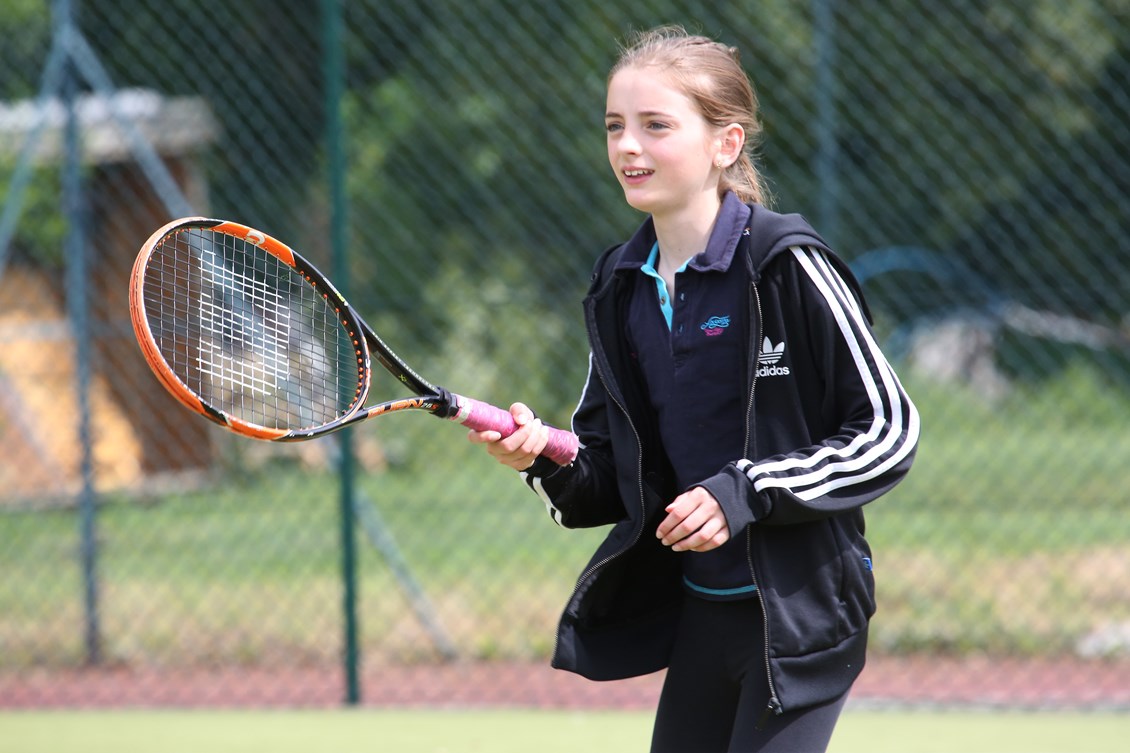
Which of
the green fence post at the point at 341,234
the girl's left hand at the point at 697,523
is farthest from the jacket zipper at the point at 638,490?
the green fence post at the point at 341,234

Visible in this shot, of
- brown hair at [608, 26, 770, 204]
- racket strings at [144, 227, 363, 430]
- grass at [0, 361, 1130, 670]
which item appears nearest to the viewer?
brown hair at [608, 26, 770, 204]

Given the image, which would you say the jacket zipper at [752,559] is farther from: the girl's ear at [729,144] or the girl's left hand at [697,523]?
the girl's ear at [729,144]

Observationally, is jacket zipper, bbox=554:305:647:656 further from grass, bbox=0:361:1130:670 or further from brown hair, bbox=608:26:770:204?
grass, bbox=0:361:1130:670

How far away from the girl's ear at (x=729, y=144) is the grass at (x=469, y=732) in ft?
6.34

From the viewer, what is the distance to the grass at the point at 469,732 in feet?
12.2

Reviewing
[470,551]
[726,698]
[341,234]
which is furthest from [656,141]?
[470,551]

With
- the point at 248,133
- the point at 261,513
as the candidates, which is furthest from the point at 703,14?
the point at 261,513

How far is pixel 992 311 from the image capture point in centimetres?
461

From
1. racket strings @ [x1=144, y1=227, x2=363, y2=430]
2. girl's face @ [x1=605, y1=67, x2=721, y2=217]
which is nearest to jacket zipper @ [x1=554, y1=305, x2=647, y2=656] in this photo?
girl's face @ [x1=605, y1=67, x2=721, y2=217]

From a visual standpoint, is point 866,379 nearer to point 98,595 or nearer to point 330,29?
point 330,29

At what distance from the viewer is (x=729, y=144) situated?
2.37m

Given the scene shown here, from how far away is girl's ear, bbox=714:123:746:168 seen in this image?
235cm

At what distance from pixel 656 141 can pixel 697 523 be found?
2.11 ft

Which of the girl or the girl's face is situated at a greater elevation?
the girl's face
